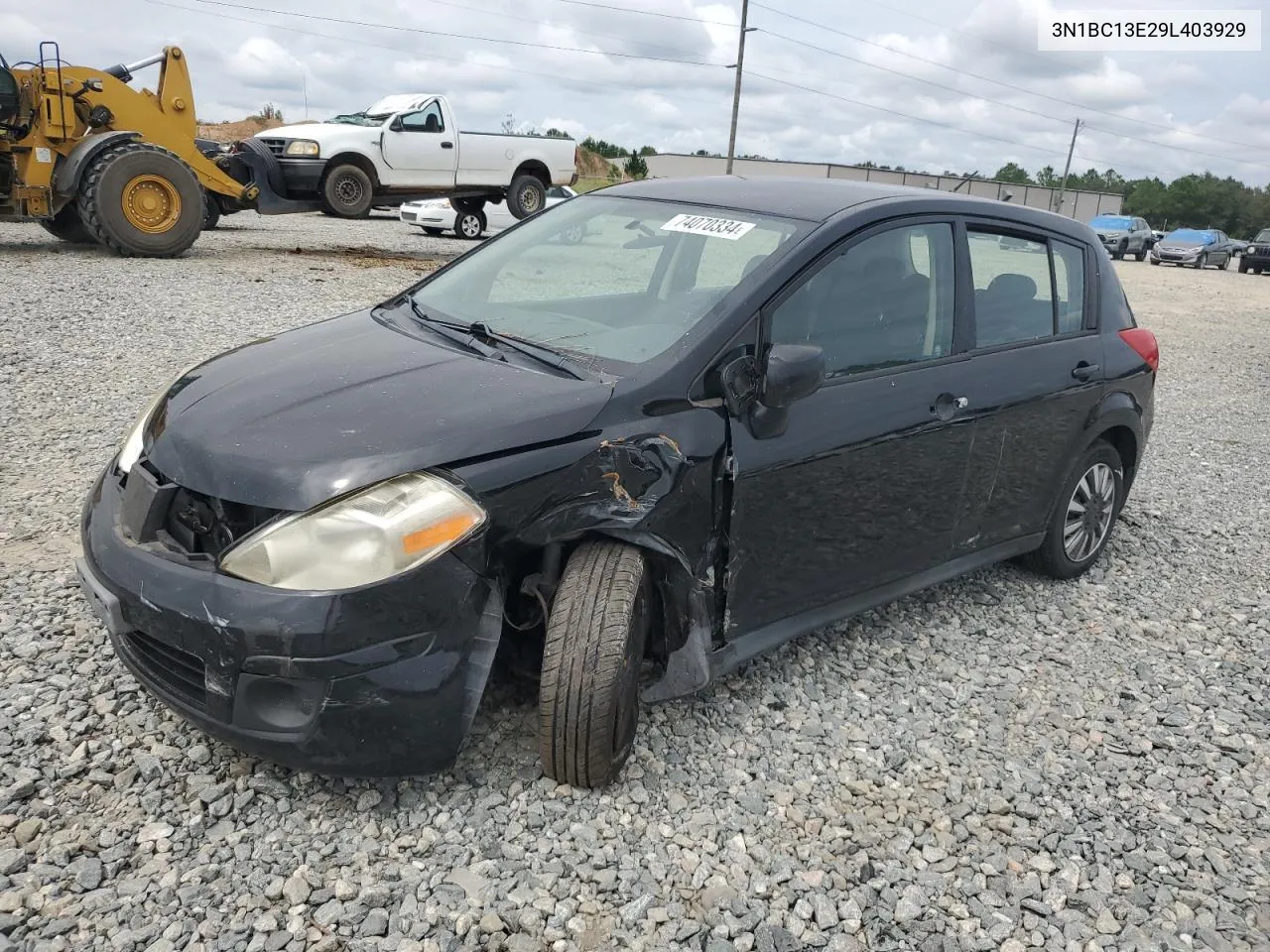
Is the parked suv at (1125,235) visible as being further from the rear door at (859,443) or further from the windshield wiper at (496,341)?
the windshield wiper at (496,341)

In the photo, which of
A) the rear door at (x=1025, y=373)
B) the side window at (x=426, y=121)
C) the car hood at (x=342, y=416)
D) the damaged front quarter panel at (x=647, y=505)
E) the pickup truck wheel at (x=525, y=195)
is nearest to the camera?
the car hood at (x=342, y=416)

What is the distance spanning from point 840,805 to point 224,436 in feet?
6.58

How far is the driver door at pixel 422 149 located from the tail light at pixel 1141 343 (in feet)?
42.3

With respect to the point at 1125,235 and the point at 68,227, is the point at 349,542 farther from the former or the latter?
the point at 1125,235

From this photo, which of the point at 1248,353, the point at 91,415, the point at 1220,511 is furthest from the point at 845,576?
the point at 1248,353

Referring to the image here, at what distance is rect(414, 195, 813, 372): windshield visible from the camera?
3064mm

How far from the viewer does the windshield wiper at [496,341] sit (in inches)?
115

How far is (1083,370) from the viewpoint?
4.13 meters

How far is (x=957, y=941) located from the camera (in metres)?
2.37

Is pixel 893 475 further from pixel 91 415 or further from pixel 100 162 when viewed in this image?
pixel 100 162

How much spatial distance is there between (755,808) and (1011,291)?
7.81ft

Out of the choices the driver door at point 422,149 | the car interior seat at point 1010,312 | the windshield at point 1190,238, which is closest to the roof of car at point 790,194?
the car interior seat at point 1010,312

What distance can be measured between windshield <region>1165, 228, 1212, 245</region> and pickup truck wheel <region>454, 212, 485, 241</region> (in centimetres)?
2567

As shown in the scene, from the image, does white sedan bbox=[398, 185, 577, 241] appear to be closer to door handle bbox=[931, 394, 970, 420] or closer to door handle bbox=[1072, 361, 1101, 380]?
door handle bbox=[1072, 361, 1101, 380]
